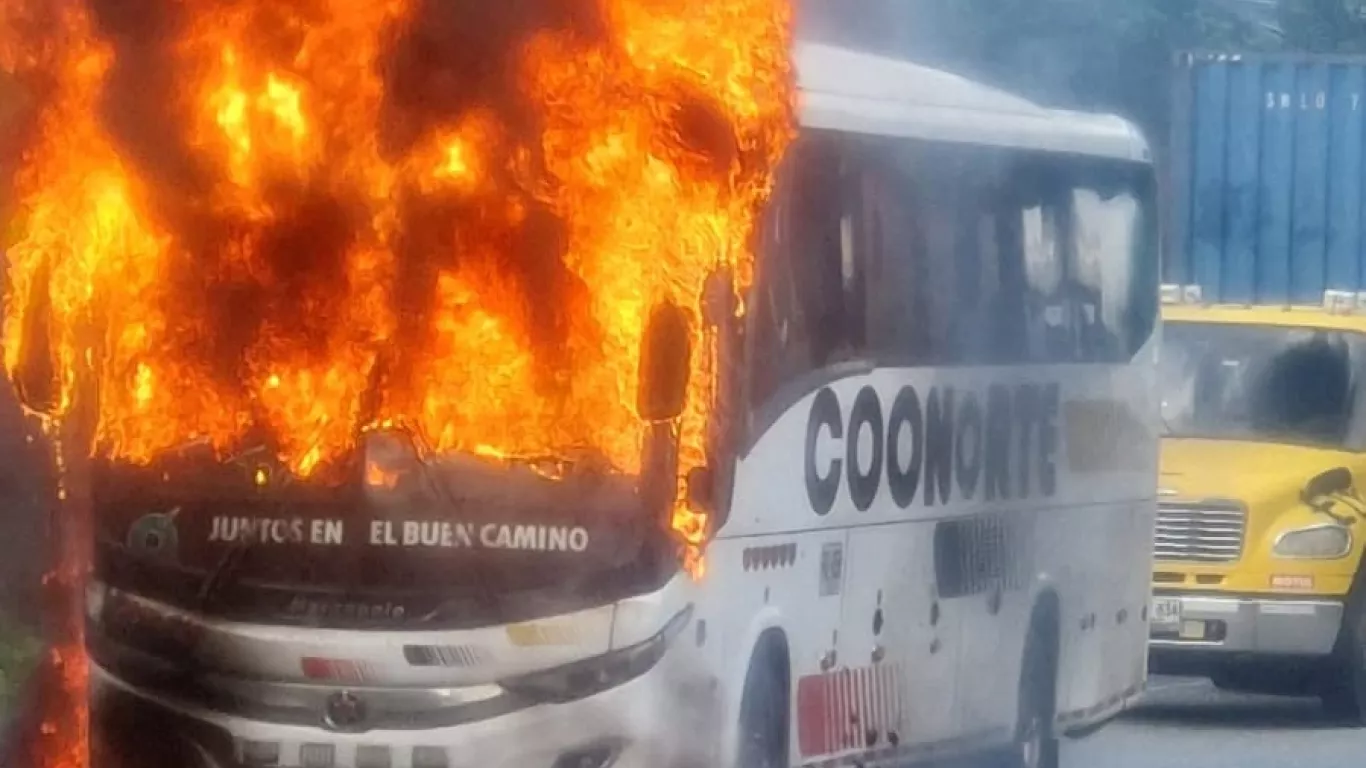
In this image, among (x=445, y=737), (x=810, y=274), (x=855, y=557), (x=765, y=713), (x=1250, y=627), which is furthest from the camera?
(x=1250, y=627)

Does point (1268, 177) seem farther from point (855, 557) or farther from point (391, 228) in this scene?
point (391, 228)

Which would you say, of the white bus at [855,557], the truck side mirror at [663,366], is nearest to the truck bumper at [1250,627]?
the white bus at [855,557]

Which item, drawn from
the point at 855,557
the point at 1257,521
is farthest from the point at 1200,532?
the point at 855,557

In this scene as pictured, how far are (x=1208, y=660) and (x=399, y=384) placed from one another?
27.5 ft

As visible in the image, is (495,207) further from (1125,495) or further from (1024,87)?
(1024,87)

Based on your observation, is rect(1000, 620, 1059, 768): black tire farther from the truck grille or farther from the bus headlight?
the bus headlight

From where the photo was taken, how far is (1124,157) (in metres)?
16.3

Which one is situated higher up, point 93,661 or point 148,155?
point 148,155

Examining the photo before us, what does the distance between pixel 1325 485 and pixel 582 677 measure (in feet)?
28.4

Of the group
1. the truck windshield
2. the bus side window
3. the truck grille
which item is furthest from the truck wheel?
the bus side window

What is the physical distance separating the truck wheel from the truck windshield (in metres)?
1.06

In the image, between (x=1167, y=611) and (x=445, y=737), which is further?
(x=1167, y=611)

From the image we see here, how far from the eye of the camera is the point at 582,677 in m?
10.6

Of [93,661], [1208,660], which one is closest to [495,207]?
[93,661]
